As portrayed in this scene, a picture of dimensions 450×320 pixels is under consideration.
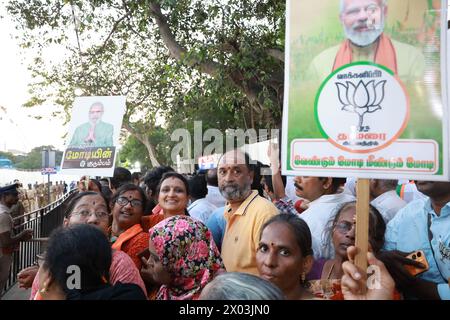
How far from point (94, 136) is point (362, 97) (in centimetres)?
309

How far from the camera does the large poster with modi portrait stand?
1.90 m

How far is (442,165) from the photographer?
6.07ft

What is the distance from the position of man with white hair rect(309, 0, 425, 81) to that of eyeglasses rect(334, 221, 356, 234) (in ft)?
3.09

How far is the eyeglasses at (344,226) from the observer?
256cm

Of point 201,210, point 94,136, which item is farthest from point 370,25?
point 94,136

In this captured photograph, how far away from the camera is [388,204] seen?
10.9 feet

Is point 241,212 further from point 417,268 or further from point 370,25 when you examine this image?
point 370,25

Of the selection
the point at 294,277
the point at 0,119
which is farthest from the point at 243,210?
the point at 0,119

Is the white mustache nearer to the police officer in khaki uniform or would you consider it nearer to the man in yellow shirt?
the man in yellow shirt

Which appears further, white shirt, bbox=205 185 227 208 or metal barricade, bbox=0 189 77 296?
metal barricade, bbox=0 189 77 296

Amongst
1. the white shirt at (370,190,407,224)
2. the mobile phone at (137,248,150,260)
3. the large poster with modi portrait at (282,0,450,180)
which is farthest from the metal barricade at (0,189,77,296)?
the large poster with modi portrait at (282,0,450,180)

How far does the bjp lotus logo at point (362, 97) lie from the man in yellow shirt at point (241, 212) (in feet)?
3.85

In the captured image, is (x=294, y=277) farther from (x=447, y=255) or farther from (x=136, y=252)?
(x=136, y=252)
